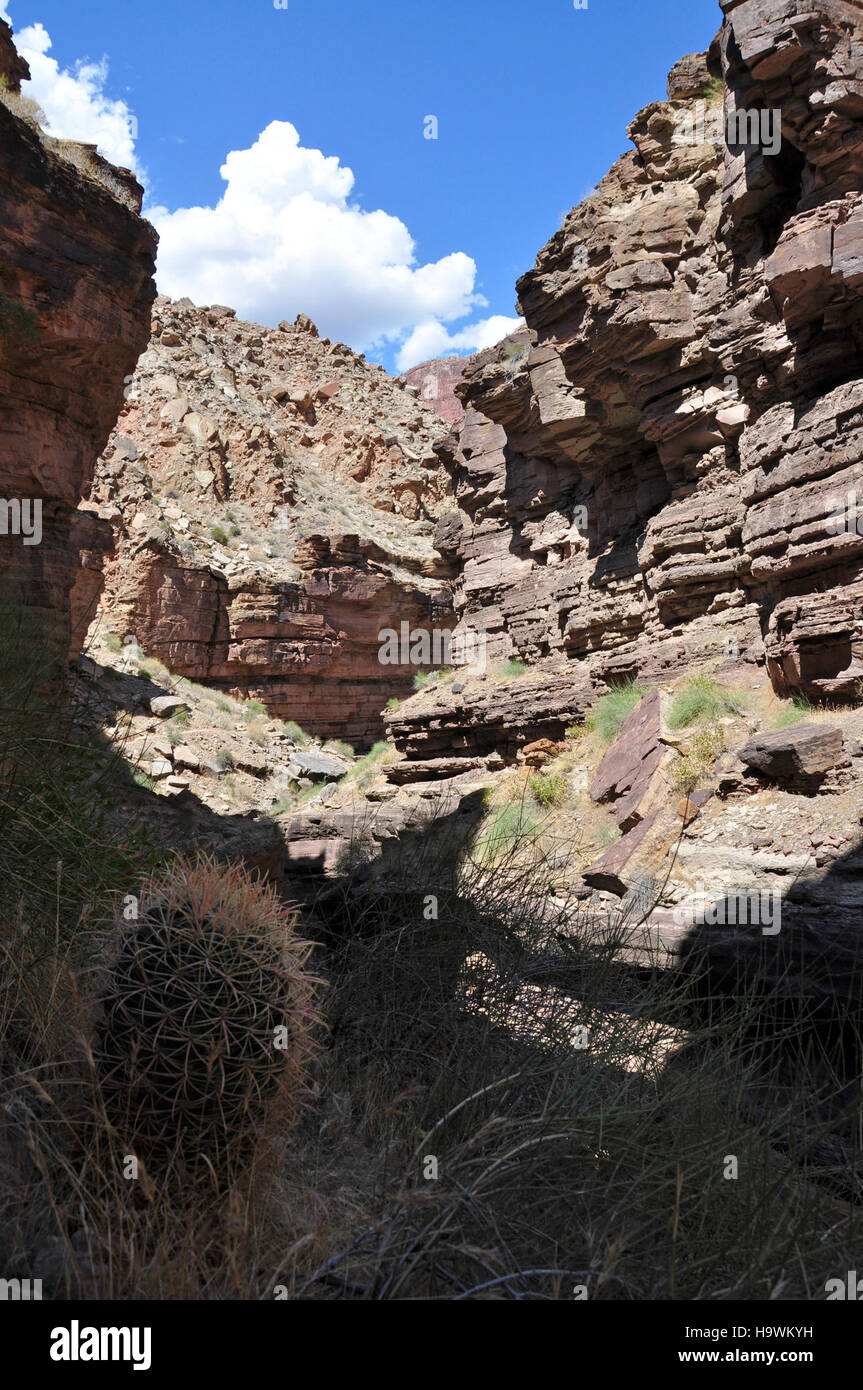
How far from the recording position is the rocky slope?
2673 cm

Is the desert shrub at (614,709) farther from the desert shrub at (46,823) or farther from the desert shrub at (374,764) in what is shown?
the desert shrub at (46,823)

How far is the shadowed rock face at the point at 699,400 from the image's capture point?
10422mm

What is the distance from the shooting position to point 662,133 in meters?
14.8

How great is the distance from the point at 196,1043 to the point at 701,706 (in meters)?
9.63

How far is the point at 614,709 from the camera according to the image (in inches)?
543

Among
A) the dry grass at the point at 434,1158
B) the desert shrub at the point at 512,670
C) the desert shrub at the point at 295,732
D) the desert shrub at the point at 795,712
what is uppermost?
the desert shrub at the point at 512,670

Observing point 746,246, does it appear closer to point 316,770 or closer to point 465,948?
point 465,948

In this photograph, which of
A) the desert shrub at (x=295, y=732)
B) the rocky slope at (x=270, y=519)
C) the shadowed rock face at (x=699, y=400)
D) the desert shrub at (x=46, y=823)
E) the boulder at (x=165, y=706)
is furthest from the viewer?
the desert shrub at (x=295, y=732)

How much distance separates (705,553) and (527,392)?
23.2 ft

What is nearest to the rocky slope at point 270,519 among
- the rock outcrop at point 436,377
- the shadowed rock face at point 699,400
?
the shadowed rock face at point 699,400

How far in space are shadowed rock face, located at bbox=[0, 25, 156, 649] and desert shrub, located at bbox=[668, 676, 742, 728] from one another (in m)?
8.14

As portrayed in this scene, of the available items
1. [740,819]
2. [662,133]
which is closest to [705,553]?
[740,819]

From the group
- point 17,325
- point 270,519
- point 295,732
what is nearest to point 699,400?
point 17,325

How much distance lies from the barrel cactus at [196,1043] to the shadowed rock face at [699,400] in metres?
8.71
